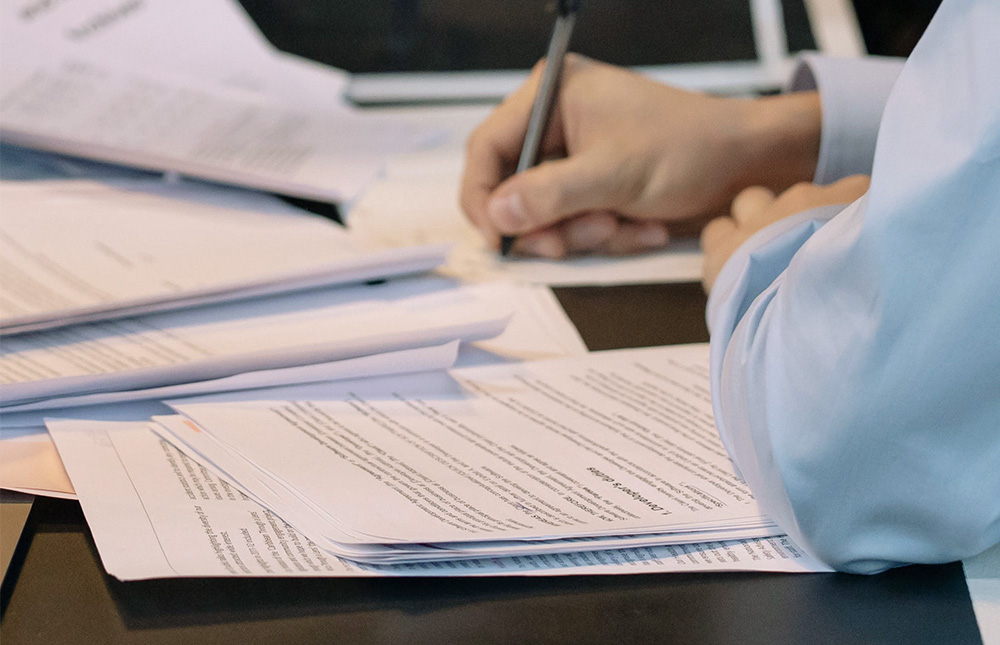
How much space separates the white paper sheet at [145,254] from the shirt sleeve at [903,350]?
33 centimetres

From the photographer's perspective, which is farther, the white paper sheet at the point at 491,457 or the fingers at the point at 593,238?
the fingers at the point at 593,238

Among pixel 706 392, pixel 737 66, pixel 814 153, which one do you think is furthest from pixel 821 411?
pixel 737 66

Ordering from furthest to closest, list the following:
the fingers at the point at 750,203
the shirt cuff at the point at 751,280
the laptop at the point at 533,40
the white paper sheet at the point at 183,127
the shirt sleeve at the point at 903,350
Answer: the laptop at the point at 533,40
the white paper sheet at the point at 183,127
the fingers at the point at 750,203
the shirt cuff at the point at 751,280
the shirt sleeve at the point at 903,350

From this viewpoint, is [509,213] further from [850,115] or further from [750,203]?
[850,115]

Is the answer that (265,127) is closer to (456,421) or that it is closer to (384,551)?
(456,421)

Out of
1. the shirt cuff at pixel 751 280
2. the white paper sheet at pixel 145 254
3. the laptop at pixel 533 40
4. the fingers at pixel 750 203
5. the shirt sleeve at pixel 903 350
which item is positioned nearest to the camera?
the shirt sleeve at pixel 903 350

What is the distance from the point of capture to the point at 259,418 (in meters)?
0.48

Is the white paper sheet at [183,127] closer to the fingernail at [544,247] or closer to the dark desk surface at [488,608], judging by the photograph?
the fingernail at [544,247]

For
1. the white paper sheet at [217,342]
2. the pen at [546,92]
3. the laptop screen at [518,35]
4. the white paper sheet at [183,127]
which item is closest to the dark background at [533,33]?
the laptop screen at [518,35]

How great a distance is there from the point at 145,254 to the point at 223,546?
1.19 feet

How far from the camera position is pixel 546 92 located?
30.0 inches

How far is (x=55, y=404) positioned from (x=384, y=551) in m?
0.21

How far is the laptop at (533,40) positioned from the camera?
3.71ft

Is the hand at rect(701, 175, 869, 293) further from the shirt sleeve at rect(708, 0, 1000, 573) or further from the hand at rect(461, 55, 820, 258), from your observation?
the shirt sleeve at rect(708, 0, 1000, 573)
